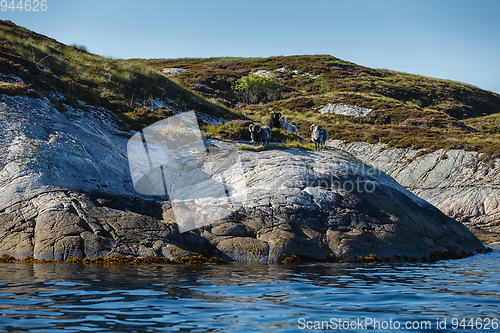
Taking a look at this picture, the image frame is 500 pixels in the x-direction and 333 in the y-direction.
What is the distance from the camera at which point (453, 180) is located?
3175 cm

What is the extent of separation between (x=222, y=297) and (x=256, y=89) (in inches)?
2666

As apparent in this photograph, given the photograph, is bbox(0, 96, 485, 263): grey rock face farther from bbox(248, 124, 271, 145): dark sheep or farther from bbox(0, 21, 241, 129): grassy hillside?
bbox(0, 21, 241, 129): grassy hillside

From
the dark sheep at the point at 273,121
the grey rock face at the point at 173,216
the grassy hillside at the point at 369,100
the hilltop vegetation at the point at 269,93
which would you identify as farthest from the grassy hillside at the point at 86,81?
the grassy hillside at the point at 369,100

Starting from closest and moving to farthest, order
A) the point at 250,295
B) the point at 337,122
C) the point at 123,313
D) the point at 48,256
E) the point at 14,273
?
the point at 123,313, the point at 250,295, the point at 14,273, the point at 48,256, the point at 337,122

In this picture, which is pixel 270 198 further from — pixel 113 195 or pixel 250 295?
pixel 250 295

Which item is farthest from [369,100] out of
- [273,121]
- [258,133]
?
[258,133]

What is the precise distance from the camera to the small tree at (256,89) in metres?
72.8

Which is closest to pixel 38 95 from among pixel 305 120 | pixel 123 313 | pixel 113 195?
pixel 113 195

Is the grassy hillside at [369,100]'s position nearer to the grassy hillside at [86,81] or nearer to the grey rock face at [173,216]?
the grassy hillside at [86,81]

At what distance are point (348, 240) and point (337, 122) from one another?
133 feet

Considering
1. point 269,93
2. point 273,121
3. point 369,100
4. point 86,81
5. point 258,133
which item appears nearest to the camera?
point 258,133

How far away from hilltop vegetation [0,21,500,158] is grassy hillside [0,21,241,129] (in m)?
0.08

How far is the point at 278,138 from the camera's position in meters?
25.0

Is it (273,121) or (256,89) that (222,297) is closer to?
(273,121)
